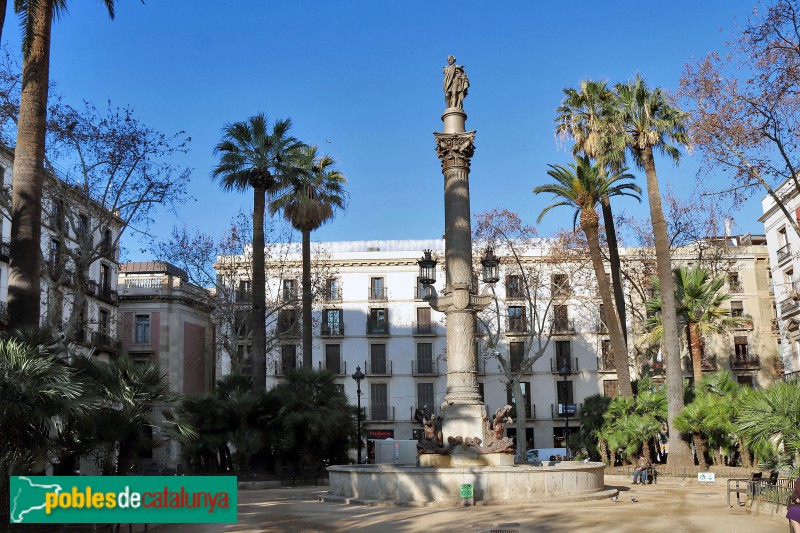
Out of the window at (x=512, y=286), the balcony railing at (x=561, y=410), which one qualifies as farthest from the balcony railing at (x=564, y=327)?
the balcony railing at (x=561, y=410)

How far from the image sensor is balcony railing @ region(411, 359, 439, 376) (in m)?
50.8

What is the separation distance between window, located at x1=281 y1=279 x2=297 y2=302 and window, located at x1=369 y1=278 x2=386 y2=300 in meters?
5.42

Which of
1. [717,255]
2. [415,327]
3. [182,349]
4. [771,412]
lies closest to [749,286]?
[717,255]

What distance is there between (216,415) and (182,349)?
24359mm

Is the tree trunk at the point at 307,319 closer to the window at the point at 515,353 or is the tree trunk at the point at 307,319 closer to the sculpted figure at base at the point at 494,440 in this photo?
the sculpted figure at base at the point at 494,440

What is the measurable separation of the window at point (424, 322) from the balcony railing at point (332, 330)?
5035 millimetres

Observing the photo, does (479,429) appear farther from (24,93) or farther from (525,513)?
(24,93)

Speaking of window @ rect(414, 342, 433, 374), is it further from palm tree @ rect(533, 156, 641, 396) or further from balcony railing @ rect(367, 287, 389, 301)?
palm tree @ rect(533, 156, 641, 396)

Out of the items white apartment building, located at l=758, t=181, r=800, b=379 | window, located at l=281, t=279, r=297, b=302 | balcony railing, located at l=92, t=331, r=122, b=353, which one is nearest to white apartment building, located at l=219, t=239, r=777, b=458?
window, located at l=281, t=279, r=297, b=302

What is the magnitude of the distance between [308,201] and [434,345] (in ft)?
66.8

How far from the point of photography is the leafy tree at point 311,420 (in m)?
26.1

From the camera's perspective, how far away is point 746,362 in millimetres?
49750

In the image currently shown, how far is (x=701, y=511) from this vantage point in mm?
15219

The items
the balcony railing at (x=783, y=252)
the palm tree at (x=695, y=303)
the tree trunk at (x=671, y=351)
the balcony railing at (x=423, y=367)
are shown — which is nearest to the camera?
the tree trunk at (x=671, y=351)
